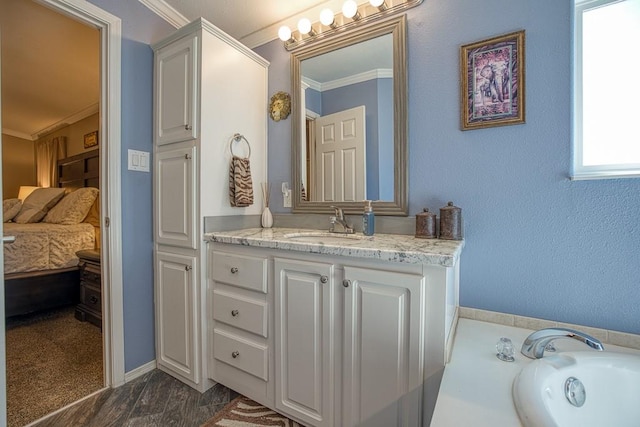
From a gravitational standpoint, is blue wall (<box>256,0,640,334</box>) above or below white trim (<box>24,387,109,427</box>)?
above

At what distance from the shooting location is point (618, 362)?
0.94m

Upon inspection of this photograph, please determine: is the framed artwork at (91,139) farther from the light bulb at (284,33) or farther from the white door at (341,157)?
the white door at (341,157)

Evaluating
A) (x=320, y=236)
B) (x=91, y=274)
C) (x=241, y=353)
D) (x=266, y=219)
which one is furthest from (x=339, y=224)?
(x=91, y=274)

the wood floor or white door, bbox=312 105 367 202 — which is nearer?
the wood floor

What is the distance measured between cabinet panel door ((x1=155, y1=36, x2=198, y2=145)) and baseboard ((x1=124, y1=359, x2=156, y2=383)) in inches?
55.6

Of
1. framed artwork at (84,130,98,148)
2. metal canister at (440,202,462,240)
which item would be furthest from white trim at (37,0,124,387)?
framed artwork at (84,130,98,148)

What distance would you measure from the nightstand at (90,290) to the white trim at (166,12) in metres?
1.94

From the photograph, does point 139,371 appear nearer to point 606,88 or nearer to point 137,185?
point 137,185

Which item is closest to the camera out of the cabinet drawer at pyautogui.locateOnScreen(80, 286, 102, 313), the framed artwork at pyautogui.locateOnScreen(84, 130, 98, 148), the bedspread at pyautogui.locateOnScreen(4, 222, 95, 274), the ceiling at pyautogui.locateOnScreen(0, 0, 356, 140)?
the ceiling at pyautogui.locateOnScreen(0, 0, 356, 140)

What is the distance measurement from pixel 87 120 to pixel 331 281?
4813mm

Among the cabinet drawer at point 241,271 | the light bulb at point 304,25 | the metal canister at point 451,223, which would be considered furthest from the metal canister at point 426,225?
the light bulb at point 304,25

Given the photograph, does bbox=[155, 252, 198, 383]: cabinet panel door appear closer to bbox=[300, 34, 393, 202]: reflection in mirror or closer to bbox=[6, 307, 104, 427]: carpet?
bbox=[6, 307, 104, 427]: carpet

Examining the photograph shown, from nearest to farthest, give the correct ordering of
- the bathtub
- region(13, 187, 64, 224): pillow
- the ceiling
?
the bathtub → the ceiling → region(13, 187, 64, 224): pillow

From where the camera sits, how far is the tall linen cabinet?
1601 millimetres
